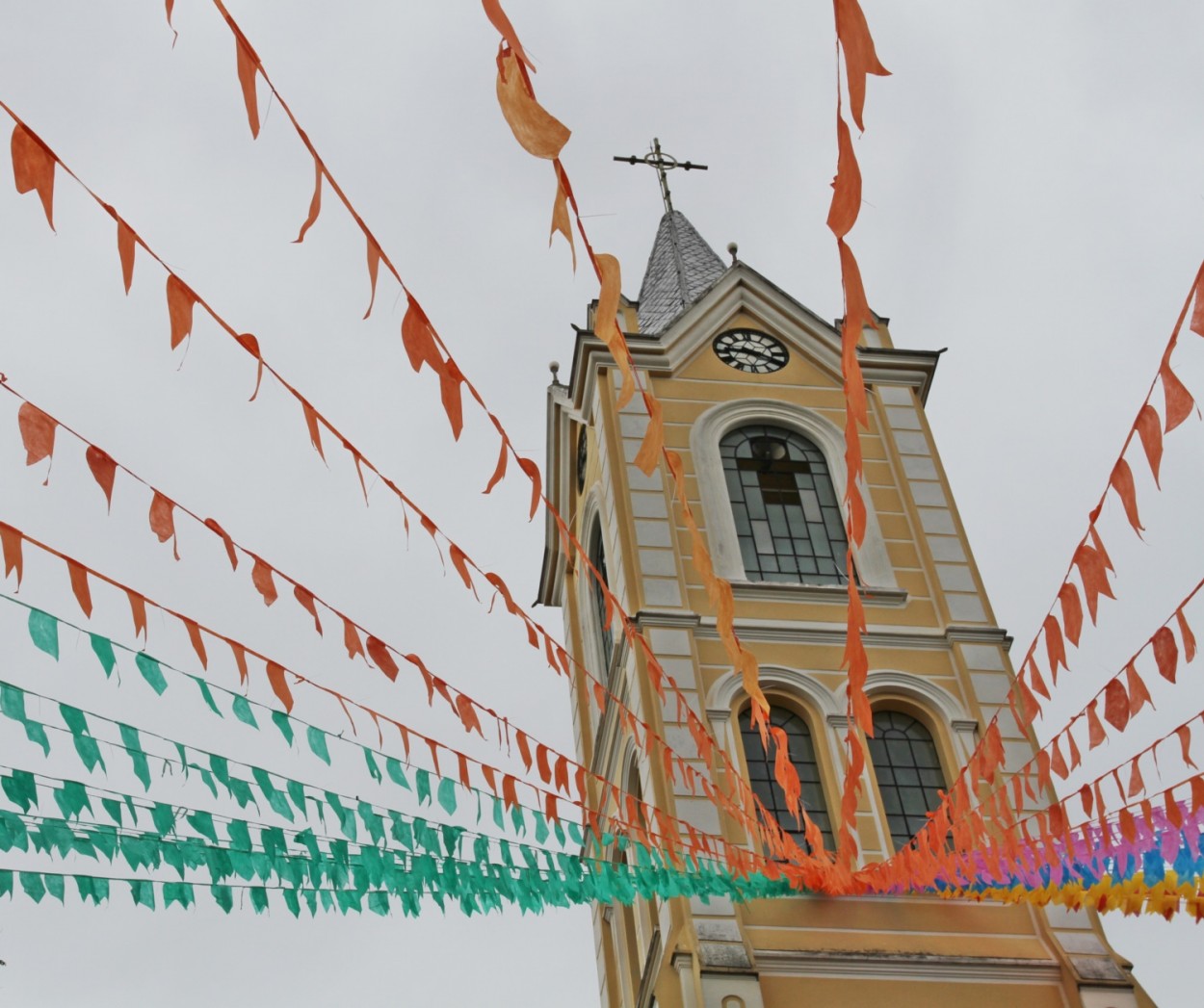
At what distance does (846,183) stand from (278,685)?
4.88 metres

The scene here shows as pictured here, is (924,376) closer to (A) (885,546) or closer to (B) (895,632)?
(A) (885,546)

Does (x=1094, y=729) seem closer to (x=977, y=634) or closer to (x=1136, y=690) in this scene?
(x=1136, y=690)

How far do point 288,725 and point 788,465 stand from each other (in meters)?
11.0

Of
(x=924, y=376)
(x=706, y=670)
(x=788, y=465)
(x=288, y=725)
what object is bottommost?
(x=288, y=725)

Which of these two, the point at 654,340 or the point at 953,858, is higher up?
the point at 654,340

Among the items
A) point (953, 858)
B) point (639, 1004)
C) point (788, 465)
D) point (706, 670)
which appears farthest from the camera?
point (788, 465)

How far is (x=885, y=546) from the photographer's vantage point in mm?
18188

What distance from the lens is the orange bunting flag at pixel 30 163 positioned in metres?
5.69

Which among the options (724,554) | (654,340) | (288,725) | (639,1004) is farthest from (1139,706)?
(654,340)

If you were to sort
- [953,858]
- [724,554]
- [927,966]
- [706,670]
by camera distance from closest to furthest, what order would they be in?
1. [953,858]
2. [927,966]
3. [706,670]
4. [724,554]

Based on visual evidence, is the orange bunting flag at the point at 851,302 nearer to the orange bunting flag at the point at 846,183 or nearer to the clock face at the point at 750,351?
the orange bunting flag at the point at 846,183

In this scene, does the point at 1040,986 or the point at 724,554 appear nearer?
the point at 1040,986

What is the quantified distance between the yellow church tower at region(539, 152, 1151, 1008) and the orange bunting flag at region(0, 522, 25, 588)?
22.2 ft

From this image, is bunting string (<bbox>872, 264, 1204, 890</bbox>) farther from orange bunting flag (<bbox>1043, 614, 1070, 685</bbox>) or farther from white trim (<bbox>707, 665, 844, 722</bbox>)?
white trim (<bbox>707, 665, 844, 722</bbox>)
